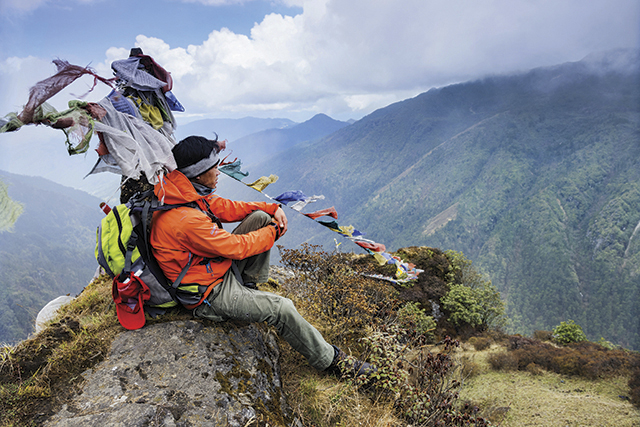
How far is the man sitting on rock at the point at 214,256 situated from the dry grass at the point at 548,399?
435 cm

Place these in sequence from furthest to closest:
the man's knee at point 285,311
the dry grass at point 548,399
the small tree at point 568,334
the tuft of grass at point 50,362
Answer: the small tree at point 568,334
the dry grass at point 548,399
the man's knee at point 285,311
the tuft of grass at point 50,362

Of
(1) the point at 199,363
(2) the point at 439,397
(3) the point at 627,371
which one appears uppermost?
(1) the point at 199,363

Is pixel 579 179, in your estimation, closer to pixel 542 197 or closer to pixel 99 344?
pixel 542 197

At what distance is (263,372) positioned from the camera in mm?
3365

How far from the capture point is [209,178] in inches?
135

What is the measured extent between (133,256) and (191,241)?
551mm

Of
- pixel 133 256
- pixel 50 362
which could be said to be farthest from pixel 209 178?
pixel 50 362

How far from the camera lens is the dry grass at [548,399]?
6008mm

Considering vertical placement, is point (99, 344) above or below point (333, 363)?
above

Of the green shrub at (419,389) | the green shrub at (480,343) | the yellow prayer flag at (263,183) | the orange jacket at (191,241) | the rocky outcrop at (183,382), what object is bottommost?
the green shrub at (480,343)

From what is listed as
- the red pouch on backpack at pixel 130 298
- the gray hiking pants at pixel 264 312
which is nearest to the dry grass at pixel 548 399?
the gray hiking pants at pixel 264 312

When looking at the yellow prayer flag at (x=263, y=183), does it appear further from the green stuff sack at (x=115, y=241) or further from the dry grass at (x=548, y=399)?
the dry grass at (x=548, y=399)

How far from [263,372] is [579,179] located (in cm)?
19955

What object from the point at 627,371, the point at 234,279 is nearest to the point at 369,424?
the point at 234,279
